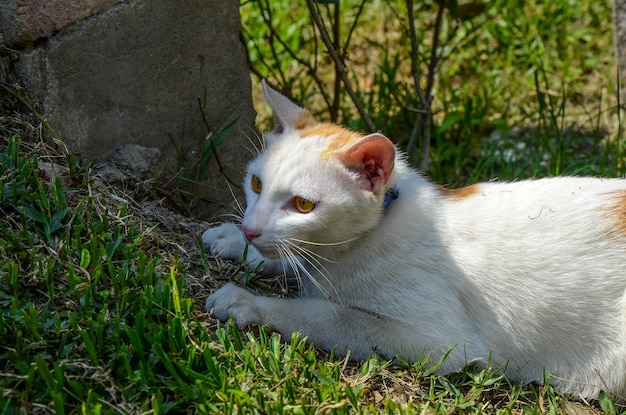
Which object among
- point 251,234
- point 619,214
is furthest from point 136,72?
point 619,214

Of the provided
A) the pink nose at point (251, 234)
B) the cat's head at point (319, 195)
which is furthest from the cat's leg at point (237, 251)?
the pink nose at point (251, 234)

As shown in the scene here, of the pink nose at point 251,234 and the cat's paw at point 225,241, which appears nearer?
Answer: the pink nose at point 251,234

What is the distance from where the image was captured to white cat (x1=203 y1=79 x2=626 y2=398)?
10.5 ft

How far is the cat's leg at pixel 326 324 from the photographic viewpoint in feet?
10.5

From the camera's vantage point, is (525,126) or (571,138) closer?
(571,138)

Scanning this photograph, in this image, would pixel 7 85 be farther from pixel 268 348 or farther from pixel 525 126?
pixel 525 126

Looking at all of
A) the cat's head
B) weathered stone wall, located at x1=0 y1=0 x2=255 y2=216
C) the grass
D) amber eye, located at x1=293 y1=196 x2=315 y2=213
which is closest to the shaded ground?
the grass

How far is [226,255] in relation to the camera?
3.69m

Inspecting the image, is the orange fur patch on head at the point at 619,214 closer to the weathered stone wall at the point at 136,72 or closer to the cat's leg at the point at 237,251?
the cat's leg at the point at 237,251

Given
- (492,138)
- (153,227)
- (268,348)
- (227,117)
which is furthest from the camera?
(492,138)

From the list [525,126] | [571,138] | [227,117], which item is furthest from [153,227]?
[525,126]

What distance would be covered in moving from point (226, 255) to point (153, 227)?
38 cm

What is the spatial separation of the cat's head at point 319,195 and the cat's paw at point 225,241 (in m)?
0.42

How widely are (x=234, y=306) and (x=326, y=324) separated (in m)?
0.39
